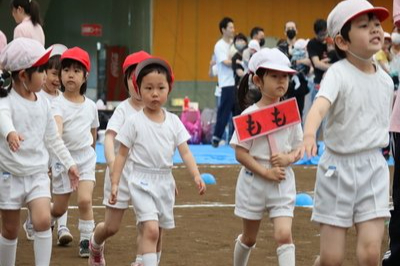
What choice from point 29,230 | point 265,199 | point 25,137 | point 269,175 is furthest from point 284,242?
point 29,230

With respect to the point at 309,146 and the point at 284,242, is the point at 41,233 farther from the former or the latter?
the point at 309,146

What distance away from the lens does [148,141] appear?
8.15 m

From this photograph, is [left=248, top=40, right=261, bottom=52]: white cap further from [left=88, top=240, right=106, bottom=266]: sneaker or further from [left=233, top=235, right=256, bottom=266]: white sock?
[left=233, top=235, right=256, bottom=266]: white sock

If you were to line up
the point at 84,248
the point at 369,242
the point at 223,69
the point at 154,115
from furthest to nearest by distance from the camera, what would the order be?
the point at 223,69
the point at 84,248
the point at 154,115
the point at 369,242

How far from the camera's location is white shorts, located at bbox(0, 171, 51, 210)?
8.04 m

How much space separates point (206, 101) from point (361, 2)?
59.1 feet

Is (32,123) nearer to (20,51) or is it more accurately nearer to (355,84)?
(20,51)

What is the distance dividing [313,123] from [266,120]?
4.77 feet

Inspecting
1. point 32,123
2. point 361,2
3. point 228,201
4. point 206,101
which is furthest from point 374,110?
point 206,101

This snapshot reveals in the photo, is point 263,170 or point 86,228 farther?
point 86,228

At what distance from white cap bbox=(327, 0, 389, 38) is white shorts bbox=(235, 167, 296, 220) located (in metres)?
1.34

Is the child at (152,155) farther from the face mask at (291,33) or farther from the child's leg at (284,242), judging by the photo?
the face mask at (291,33)

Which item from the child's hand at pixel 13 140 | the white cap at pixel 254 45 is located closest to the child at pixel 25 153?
the child's hand at pixel 13 140

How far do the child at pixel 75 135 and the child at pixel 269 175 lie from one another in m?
2.18
